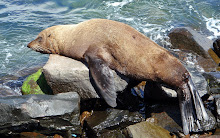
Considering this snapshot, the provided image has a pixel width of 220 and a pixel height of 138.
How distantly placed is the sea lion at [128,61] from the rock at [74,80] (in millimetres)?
161

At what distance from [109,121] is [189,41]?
5.17 m

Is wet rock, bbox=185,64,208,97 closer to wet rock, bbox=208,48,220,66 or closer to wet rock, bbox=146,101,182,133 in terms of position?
wet rock, bbox=146,101,182,133

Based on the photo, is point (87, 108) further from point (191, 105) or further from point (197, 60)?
point (197, 60)

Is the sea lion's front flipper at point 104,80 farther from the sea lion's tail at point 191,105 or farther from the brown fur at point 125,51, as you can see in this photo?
the sea lion's tail at point 191,105

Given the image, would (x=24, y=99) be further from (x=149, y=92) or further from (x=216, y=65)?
(x=216, y=65)

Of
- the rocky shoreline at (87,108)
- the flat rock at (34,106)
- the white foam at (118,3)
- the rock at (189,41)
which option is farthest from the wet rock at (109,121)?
the white foam at (118,3)

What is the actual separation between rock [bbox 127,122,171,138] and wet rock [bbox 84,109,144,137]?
0.22 meters

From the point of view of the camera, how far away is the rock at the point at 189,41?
8.64 m

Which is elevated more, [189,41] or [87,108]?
[189,41]

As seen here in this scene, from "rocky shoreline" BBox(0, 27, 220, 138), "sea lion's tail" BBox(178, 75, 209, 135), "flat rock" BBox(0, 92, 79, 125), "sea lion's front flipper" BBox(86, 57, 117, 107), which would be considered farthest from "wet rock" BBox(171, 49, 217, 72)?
"flat rock" BBox(0, 92, 79, 125)

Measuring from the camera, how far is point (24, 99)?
4.74 metres

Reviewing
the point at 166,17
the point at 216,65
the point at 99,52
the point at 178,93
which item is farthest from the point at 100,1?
the point at 178,93

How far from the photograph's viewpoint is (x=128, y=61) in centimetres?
541

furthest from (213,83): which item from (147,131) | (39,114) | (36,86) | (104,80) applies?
(36,86)
